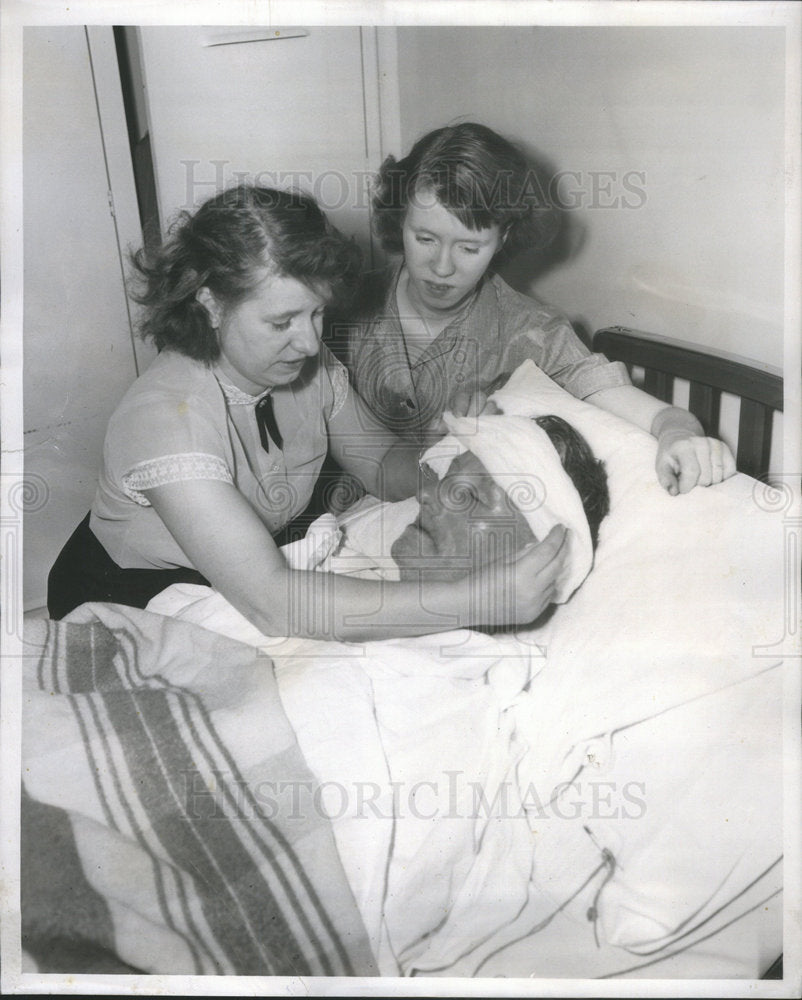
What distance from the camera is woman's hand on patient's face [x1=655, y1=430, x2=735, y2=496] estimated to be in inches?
36.7

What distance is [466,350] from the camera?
1.02 meters

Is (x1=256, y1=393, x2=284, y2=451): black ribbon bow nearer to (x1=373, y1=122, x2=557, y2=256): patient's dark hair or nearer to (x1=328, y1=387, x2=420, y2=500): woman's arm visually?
(x1=328, y1=387, x2=420, y2=500): woman's arm

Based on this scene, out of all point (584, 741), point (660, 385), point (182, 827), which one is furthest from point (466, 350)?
point (182, 827)

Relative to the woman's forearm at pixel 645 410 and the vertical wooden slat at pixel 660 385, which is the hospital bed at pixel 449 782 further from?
the vertical wooden slat at pixel 660 385

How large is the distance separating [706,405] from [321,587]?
57cm

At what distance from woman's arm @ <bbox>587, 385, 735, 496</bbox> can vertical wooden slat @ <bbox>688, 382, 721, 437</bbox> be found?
0.05 m

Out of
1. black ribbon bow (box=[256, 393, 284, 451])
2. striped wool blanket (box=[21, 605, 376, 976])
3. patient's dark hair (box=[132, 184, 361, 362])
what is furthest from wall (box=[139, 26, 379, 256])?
striped wool blanket (box=[21, 605, 376, 976])

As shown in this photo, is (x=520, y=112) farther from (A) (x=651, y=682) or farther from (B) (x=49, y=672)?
(B) (x=49, y=672)

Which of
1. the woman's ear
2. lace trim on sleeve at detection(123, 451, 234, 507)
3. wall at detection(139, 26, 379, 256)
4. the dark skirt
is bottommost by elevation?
the dark skirt

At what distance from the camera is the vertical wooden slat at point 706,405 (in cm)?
103

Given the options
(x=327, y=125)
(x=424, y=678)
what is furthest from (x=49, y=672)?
(x=327, y=125)

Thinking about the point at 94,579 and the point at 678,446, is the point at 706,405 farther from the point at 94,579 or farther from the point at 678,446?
the point at 94,579

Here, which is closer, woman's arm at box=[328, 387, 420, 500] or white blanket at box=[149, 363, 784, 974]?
white blanket at box=[149, 363, 784, 974]

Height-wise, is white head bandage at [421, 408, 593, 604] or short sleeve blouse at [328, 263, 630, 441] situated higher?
short sleeve blouse at [328, 263, 630, 441]
